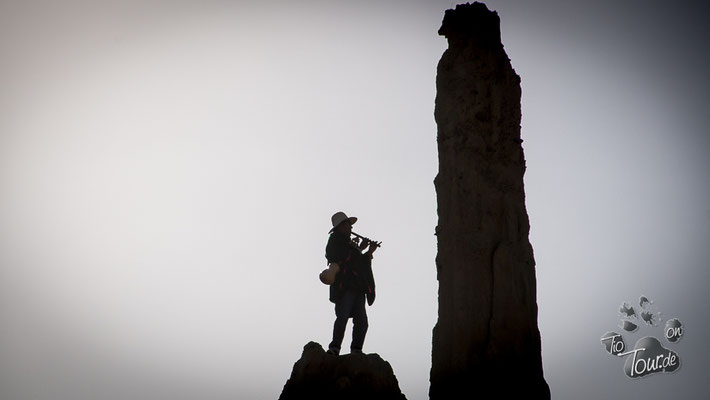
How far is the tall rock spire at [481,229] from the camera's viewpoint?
7.90 metres

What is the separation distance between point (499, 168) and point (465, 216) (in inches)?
30.8

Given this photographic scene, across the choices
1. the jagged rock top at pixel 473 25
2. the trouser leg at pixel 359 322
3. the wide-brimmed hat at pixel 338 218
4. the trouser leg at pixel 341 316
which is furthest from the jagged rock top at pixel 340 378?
the jagged rock top at pixel 473 25

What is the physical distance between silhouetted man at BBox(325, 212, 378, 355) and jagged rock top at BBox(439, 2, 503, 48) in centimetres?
299

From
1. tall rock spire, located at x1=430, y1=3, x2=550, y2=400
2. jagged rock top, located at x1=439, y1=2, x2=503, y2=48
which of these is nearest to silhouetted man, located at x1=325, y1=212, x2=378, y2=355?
tall rock spire, located at x1=430, y1=3, x2=550, y2=400

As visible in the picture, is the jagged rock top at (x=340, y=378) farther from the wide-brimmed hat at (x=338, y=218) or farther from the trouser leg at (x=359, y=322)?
the wide-brimmed hat at (x=338, y=218)

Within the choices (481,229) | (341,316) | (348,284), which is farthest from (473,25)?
(341,316)

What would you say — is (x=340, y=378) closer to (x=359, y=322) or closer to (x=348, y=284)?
(x=359, y=322)

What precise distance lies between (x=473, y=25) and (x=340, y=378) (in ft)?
16.3

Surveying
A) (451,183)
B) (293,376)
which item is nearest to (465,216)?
(451,183)

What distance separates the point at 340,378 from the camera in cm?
829

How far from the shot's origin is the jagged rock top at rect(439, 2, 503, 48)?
9164mm

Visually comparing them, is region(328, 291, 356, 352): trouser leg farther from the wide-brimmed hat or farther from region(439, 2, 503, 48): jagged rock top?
region(439, 2, 503, 48): jagged rock top

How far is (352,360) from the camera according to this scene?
8.59 metres

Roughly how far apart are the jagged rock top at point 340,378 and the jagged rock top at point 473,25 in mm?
4406
